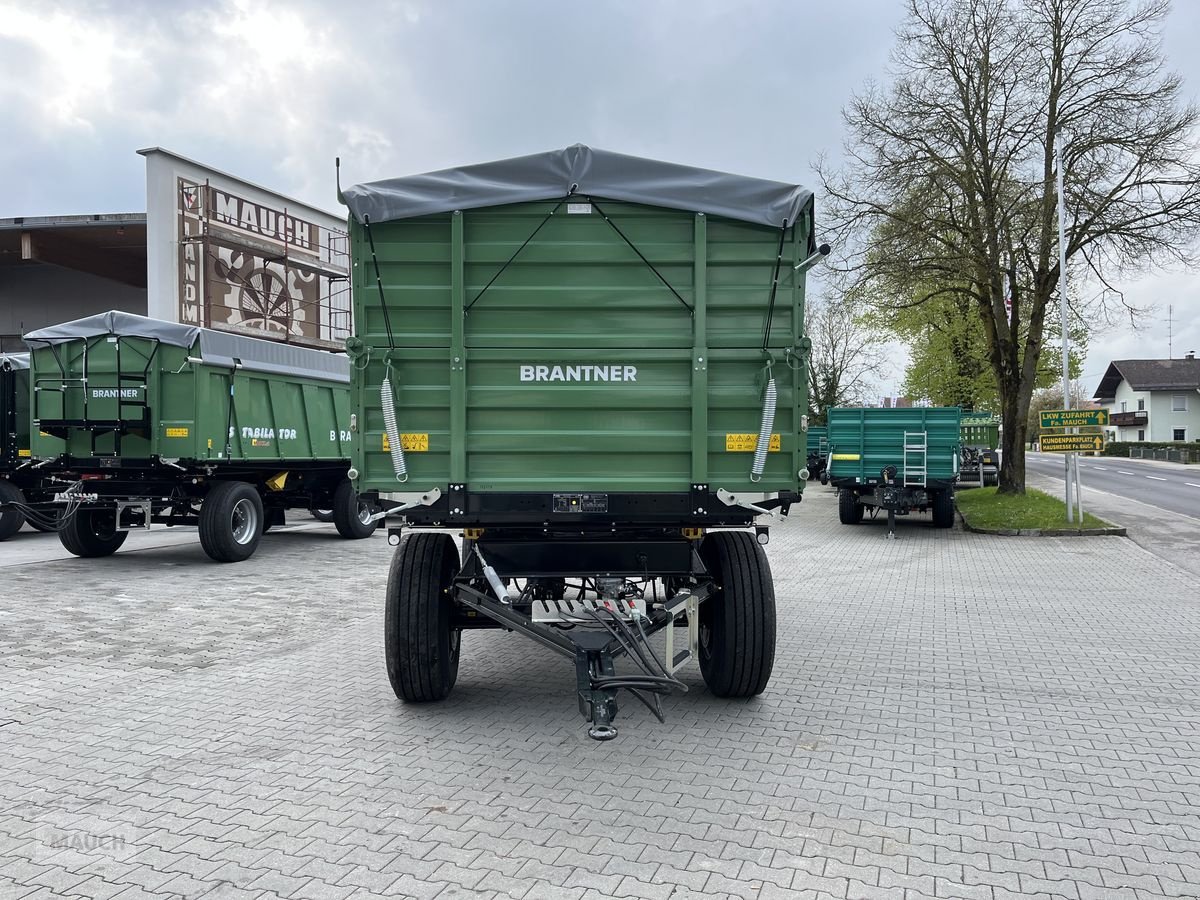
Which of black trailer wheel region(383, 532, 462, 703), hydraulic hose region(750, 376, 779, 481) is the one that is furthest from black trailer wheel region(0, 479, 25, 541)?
hydraulic hose region(750, 376, 779, 481)

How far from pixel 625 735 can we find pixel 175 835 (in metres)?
2.28

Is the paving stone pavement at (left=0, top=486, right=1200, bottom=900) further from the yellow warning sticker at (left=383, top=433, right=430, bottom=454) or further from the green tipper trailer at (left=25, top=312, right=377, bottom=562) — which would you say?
the green tipper trailer at (left=25, top=312, right=377, bottom=562)

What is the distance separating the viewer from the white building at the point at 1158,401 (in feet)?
249

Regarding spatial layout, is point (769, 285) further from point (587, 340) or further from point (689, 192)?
point (587, 340)

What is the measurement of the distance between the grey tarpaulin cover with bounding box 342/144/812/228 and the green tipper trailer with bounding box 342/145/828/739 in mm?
11

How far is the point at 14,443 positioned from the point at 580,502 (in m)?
13.6

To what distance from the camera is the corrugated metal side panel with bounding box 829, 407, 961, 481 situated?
52.2 feet

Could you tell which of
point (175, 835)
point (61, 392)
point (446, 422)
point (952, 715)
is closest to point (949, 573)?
point (952, 715)

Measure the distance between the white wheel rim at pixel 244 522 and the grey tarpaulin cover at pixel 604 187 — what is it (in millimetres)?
8360

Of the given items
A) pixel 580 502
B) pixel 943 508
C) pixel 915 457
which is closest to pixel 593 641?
pixel 580 502

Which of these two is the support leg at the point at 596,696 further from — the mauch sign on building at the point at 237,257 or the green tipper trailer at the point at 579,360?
the mauch sign on building at the point at 237,257

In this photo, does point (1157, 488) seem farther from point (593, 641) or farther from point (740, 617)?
point (593, 641)

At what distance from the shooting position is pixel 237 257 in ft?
78.8

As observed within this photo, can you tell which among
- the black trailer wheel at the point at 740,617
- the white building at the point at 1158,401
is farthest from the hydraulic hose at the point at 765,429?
the white building at the point at 1158,401
